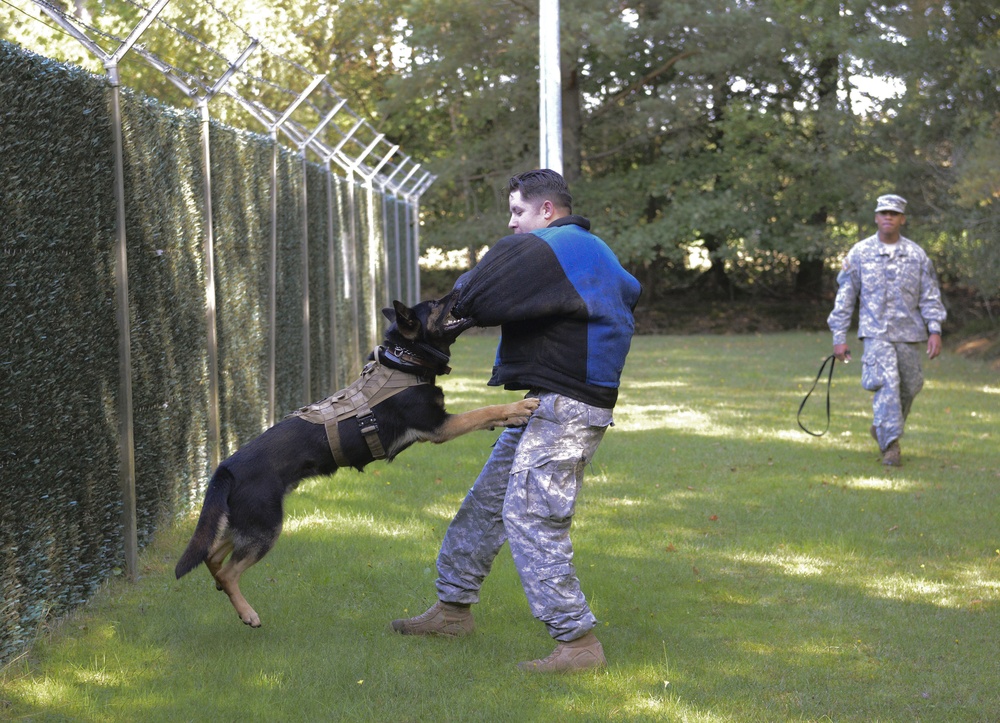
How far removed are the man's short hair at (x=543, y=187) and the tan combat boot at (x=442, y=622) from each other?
1980 millimetres

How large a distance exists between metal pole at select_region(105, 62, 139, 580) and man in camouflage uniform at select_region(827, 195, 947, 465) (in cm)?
634

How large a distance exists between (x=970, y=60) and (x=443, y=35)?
14.3 metres

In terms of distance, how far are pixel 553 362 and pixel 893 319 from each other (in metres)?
6.22

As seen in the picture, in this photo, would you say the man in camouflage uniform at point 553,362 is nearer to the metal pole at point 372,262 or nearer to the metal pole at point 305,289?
the metal pole at point 305,289

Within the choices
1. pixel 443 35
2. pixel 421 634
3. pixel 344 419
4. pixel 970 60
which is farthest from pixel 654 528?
pixel 443 35

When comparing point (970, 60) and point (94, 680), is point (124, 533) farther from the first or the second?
point (970, 60)

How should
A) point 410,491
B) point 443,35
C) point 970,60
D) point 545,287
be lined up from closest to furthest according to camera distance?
point 545,287 < point 410,491 < point 970,60 < point 443,35

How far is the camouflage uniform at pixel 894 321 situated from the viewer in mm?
9992

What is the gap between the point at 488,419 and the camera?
5078 mm

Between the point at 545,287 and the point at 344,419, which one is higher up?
the point at 545,287

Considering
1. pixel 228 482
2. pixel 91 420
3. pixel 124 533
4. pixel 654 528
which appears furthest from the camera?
pixel 654 528

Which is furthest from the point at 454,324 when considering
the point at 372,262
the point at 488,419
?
the point at 372,262

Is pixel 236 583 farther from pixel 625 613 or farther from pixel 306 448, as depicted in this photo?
pixel 625 613

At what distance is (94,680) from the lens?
4.67m
